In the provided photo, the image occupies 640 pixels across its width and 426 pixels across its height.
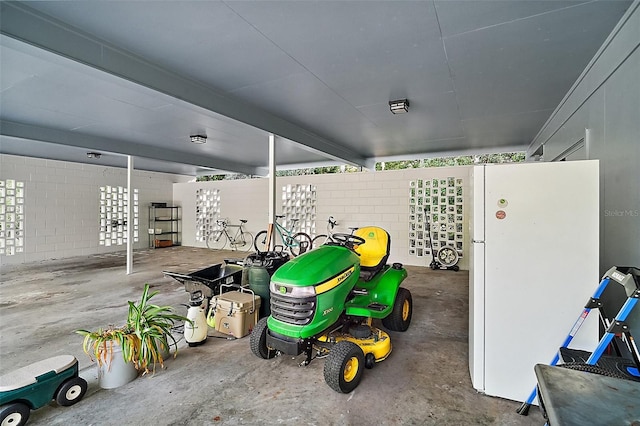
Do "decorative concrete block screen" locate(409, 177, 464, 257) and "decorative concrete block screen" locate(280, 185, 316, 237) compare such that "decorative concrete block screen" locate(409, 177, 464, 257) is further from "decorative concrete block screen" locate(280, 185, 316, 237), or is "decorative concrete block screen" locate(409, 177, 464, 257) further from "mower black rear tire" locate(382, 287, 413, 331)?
"mower black rear tire" locate(382, 287, 413, 331)

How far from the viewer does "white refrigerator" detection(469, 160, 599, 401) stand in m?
1.73

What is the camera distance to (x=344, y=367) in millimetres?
1894

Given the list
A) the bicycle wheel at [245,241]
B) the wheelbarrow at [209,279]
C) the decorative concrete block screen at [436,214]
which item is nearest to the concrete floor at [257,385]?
the wheelbarrow at [209,279]

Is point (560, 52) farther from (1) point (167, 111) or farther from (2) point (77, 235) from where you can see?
(2) point (77, 235)

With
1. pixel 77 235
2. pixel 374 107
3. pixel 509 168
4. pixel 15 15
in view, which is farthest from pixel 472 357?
pixel 77 235

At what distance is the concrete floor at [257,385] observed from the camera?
1726mm

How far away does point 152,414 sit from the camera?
175 cm

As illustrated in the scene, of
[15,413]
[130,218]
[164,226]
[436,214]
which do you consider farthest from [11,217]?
[436,214]

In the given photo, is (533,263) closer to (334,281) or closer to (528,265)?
(528,265)

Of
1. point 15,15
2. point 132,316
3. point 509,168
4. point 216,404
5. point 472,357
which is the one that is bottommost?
point 216,404

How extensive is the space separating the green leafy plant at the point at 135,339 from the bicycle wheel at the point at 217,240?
7.02 m

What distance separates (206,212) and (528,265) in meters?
9.10

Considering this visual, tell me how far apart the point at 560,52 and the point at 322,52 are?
1.90 meters

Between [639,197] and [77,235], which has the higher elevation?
[639,197]
